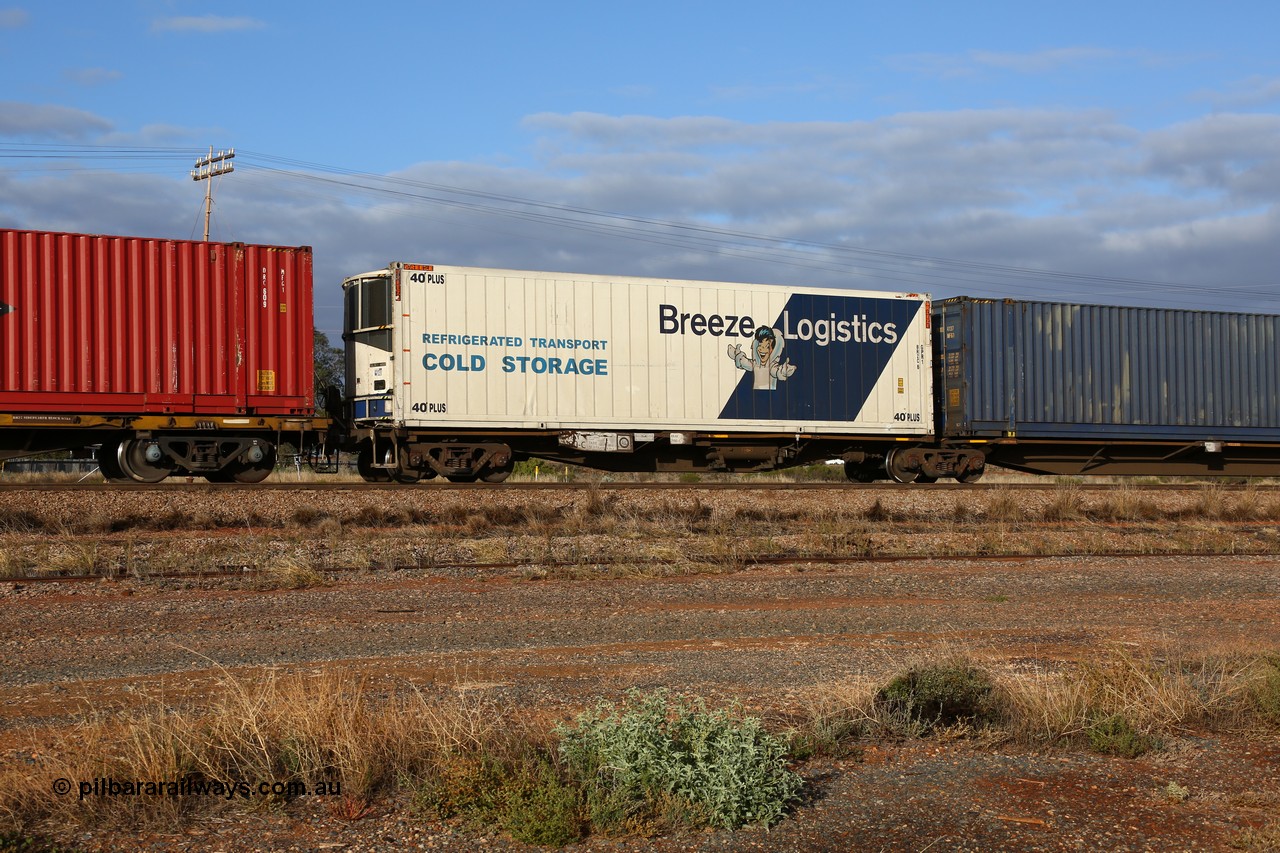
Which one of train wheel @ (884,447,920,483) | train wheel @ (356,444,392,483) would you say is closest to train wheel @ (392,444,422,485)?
train wheel @ (356,444,392,483)

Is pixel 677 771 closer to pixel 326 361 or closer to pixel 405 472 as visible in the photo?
pixel 405 472

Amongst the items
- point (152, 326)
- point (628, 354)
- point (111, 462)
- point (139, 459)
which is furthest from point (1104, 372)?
point (111, 462)

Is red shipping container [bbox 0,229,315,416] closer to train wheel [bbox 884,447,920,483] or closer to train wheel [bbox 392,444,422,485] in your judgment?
train wheel [bbox 392,444,422,485]

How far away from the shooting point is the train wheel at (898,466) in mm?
21578

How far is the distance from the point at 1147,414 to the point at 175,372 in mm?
18661

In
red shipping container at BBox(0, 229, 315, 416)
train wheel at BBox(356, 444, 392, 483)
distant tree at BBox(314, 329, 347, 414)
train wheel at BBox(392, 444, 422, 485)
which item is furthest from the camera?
distant tree at BBox(314, 329, 347, 414)

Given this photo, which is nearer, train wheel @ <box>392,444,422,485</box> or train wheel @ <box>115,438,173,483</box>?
train wheel @ <box>115,438,173,483</box>

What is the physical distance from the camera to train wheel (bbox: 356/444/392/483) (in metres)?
18.6

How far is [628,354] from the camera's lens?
1908 centimetres

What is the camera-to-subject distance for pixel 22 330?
1574cm

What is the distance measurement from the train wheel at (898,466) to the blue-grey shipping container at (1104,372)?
1020mm

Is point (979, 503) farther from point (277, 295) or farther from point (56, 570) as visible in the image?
point (56, 570)

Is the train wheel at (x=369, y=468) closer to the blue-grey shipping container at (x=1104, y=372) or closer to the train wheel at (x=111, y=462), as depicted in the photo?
the train wheel at (x=111, y=462)

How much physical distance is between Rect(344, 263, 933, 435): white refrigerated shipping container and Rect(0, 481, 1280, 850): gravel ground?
7.00 ft
